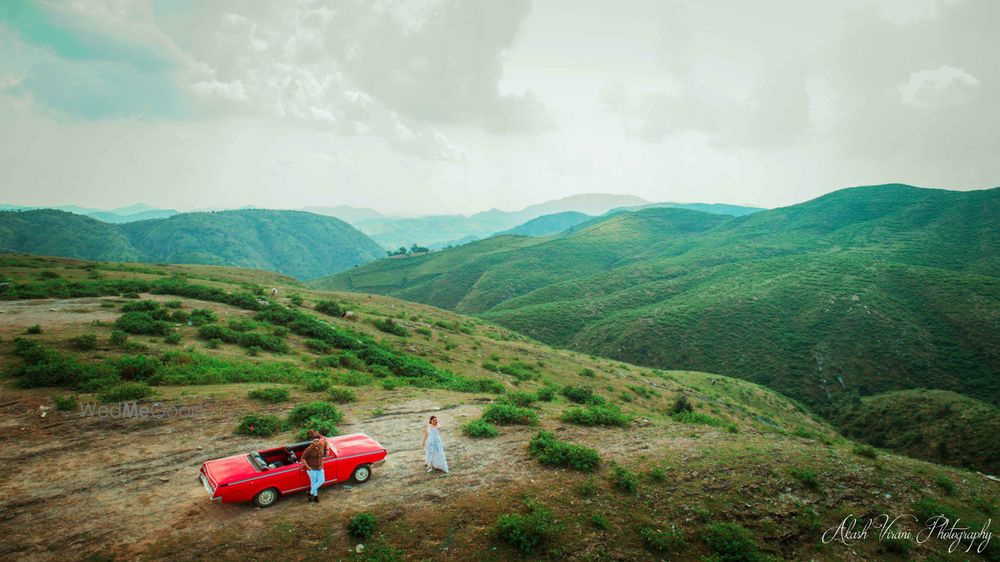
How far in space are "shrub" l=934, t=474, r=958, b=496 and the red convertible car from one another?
66.1ft

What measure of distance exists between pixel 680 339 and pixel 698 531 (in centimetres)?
7251

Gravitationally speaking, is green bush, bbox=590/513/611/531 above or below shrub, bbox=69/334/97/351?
below

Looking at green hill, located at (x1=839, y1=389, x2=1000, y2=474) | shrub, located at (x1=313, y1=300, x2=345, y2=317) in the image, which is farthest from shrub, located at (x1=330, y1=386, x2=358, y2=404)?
green hill, located at (x1=839, y1=389, x2=1000, y2=474)

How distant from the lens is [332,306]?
39375 millimetres

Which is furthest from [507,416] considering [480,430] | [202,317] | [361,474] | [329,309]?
[329,309]

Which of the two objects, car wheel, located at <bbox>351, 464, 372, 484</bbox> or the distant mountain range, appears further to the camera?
the distant mountain range

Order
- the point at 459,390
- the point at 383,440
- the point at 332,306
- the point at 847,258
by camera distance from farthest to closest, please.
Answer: the point at 847,258
the point at 332,306
the point at 459,390
the point at 383,440

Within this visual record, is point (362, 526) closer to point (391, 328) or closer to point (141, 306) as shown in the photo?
point (141, 306)

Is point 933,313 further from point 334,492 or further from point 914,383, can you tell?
point 334,492

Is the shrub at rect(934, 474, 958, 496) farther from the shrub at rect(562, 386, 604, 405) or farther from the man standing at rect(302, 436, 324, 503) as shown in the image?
the man standing at rect(302, 436, 324, 503)

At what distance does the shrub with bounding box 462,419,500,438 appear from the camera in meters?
15.9

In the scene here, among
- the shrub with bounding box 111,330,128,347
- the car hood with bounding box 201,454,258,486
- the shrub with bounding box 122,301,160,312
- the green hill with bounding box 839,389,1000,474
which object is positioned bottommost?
the green hill with bounding box 839,389,1000,474

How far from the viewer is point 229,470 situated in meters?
10.0

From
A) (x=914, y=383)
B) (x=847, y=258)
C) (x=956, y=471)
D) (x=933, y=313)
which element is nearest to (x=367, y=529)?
(x=956, y=471)
